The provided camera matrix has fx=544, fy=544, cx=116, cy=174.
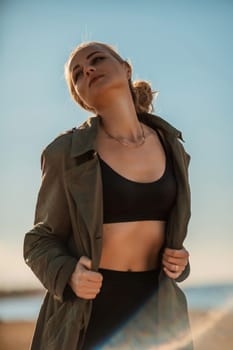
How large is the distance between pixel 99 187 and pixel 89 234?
0.44ft

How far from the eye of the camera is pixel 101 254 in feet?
4.91

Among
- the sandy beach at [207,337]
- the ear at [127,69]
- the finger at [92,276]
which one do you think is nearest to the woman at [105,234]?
the finger at [92,276]

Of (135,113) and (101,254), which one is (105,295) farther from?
(135,113)

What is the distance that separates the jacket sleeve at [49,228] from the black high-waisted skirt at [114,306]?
0.12 m

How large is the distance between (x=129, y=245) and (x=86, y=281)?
0.18m

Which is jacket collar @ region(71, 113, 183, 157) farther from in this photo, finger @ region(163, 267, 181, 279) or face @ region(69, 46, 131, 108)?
finger @ region(163, 267, 181, 279)

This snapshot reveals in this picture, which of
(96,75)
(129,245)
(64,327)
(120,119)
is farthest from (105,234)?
(96,75)

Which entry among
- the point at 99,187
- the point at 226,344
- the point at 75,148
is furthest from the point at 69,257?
the point at 226,344

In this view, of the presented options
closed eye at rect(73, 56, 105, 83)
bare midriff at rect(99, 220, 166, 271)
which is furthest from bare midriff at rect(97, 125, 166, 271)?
closed eye at rect(73, 56, 105, 83)

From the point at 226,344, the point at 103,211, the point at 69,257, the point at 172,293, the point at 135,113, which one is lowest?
the point at 226,344

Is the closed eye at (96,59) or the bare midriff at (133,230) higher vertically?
the closed eye at (96,59)

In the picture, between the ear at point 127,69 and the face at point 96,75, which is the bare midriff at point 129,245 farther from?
the ear at point 127,69

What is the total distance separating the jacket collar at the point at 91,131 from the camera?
5.14 ft

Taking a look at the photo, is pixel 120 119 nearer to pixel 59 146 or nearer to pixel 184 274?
pixel 59 146
